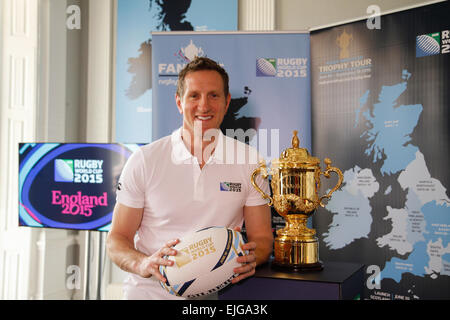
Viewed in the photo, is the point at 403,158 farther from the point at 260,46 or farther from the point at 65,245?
the point at 65,245

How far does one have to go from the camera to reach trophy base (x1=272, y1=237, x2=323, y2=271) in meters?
1.38

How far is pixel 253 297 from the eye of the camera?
4.21 ft

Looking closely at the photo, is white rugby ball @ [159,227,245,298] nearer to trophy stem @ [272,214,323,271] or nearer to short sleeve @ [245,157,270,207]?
trophy stem @ [272,214,323,271]

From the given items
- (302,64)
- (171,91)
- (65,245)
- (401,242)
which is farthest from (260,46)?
(65,245)

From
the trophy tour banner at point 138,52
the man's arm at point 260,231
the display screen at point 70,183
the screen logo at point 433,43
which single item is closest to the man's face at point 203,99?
the man's arm at point 260,231

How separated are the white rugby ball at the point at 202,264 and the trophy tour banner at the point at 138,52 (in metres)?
2.29

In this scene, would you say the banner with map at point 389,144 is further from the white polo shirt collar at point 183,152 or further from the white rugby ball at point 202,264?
the white rugby ball at point 202,264

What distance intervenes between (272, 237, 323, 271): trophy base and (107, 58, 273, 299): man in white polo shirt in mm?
152

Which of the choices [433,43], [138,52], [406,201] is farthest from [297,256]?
[138,52]

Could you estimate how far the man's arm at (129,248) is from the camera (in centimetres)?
129

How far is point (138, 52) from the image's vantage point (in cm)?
344

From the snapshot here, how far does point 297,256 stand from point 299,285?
19 cm

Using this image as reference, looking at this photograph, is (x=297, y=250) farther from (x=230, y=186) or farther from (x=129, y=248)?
(x=129, y=248)
